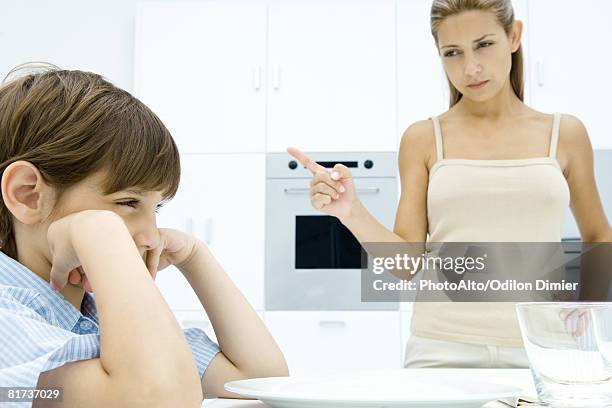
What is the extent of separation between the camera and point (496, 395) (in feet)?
2.02

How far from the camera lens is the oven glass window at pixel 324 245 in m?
2.80

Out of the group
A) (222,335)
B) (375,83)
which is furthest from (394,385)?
(375,83)

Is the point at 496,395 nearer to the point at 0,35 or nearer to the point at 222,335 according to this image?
the point at 222,335

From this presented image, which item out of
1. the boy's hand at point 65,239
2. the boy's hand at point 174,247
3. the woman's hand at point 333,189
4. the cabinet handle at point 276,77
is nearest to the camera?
the boy's hand at point 65,239

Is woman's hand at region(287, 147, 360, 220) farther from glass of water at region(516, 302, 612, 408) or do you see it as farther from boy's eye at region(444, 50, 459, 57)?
glass of water at region(516, 302, 612, 408)

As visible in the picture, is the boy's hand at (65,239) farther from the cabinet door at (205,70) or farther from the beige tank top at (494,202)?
the cabinet door at (205,70)

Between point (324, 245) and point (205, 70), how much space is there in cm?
92

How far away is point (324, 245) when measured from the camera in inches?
111

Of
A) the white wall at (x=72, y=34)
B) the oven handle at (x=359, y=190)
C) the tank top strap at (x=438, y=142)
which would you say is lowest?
the oven handle at (x=359, y=190)

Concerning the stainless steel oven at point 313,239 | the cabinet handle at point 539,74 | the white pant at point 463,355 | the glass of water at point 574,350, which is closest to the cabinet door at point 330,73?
the stainless steel oven at point 313,239

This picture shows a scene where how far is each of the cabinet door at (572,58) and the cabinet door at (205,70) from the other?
118 centimetres

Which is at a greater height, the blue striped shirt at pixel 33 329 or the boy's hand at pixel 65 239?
the boy's hand at pixel 65 239

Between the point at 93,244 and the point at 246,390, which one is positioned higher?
the point at 93,244

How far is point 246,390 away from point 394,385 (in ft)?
0.64
